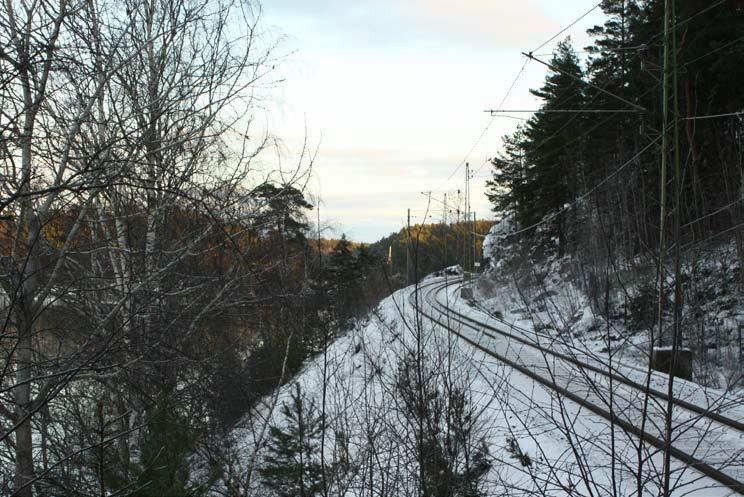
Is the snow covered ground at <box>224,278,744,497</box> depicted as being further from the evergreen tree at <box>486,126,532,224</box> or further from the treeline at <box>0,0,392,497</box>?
the evergreen tree at <box>486,126,532,224</box>

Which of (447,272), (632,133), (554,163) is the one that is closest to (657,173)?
(632,133)

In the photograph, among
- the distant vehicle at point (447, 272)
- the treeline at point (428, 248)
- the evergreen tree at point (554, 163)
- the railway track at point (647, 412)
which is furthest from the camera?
the evergreen tree at point (554, 163)

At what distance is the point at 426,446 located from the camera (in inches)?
216

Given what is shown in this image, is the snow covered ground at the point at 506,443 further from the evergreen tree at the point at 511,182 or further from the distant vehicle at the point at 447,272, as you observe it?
the evergreen tree at the point at 511,182

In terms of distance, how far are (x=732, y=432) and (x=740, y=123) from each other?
11812 mm

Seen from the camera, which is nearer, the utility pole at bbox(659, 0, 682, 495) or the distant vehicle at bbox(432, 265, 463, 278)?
the utility pole at bbox(659, 0, 682, 495)

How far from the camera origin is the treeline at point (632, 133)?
8.03m

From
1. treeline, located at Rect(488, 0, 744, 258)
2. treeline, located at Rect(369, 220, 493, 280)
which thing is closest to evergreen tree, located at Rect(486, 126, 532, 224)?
treeline, located at Rect(488, 0, 744, 258)

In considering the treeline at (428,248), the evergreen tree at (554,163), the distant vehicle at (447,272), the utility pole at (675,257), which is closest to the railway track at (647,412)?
the utility pole at (675,257)

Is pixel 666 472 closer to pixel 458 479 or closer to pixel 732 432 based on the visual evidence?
pixel 458 479

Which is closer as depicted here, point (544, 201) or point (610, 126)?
point (610, 126)

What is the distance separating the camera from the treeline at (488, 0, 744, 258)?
8.03 meters

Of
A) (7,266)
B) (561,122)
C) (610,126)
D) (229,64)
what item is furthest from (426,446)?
(561,122)

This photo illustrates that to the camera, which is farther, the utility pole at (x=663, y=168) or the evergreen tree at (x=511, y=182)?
the evergreen tree at (x=511, y=182)
